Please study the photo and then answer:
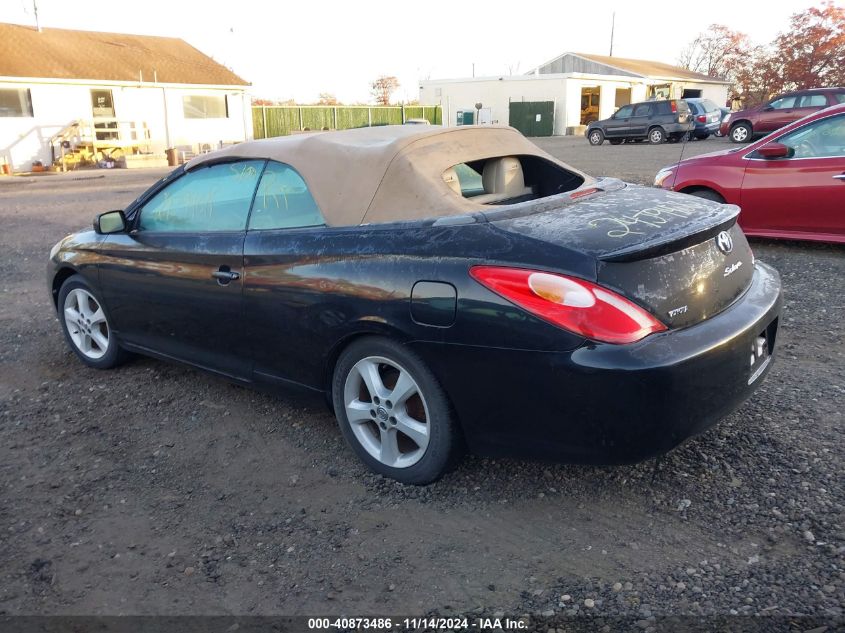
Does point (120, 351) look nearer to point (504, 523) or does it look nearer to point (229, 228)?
point (229, 228)

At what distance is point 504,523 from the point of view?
9.43 feet

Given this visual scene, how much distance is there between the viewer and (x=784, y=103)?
75.8 ft

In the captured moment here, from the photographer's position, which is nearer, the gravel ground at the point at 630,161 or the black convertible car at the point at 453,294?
the black convertible car at the point at 453,294

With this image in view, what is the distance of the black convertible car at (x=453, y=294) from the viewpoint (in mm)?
2566

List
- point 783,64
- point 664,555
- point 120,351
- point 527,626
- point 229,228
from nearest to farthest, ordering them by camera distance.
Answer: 1. point 527,626
2. point 664,555
3. point 229,228
4. point 120,351
5. point 783,64

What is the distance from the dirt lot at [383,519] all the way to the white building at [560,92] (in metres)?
37.7

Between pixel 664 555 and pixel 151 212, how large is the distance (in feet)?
11.4

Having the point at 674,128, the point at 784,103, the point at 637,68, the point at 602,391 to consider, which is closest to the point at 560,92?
the point at 637,68

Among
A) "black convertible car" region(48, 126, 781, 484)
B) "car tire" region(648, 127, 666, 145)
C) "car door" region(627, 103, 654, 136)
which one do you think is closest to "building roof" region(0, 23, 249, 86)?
"car door" region(627, 103, 654, 136)

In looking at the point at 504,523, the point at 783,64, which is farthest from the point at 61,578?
the point at 783,64

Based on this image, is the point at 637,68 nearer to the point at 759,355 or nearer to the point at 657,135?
the point at 657,135

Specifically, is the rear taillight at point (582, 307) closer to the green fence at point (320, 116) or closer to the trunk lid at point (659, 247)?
the trunk lid at point (659, 247)

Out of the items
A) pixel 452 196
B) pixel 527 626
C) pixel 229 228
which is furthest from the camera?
pixel 229 228

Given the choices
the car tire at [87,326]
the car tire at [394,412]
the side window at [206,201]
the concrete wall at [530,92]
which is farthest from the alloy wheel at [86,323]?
the concrete wall at [530,92]
